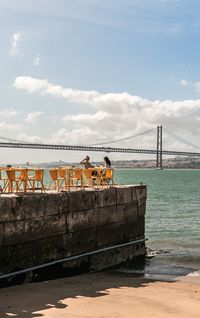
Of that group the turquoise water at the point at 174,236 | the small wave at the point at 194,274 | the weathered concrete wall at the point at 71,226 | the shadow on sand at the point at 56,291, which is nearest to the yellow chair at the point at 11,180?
the weathered concrete wall at the point at 71,226

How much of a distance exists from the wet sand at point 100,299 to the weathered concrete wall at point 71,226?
2.11 ft

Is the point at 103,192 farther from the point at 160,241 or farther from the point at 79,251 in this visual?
the point at 160,241

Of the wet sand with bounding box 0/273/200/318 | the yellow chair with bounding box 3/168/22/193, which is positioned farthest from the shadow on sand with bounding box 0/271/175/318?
the yellow chair with bounding box 3/168/22/193

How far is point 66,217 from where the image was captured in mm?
11688

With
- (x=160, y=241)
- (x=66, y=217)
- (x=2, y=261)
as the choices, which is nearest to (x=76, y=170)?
(x=66, y=217)

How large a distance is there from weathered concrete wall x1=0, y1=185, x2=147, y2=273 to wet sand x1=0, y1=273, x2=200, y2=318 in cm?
64

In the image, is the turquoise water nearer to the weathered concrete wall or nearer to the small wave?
the small wave

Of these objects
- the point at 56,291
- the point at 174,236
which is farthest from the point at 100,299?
the point at 174,236

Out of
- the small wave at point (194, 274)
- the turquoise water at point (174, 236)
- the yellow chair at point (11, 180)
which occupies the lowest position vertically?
the small wave at point (194, 274)

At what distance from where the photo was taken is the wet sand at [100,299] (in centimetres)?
829

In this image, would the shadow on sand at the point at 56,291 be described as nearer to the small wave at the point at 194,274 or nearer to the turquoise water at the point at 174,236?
the small wave at the point at 194,274

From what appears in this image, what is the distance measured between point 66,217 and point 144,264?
11.7 ft

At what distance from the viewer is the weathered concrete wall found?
10.2 metres

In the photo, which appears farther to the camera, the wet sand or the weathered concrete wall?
the weathered concrete wall
